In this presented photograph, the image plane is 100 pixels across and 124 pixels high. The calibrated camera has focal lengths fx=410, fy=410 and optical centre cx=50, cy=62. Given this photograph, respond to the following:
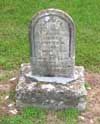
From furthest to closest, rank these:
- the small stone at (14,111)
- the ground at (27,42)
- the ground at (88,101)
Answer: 1. the ground at (27,42)
2. the small stone at (14,111)
3. the ground at (88,101)

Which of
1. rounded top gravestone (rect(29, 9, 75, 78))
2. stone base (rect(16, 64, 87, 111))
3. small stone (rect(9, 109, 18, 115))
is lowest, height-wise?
small stone (rect(9, 109, 18, 115))

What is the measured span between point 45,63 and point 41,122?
983mm

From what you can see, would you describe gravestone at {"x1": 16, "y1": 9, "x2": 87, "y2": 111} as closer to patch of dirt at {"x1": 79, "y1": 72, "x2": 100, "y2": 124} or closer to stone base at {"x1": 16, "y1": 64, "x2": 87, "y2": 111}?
stone base at {"x1": 16, "y1": 64, "x2": 87, "y2": 111}

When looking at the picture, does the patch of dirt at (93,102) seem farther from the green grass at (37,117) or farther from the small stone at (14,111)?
the small stone at (14,111)

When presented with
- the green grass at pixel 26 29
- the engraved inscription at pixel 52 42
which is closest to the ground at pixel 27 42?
the green grass at pixel 26 29

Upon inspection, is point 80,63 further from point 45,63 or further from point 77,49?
point 45,63

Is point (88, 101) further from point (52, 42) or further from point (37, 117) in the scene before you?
point (52, 42)

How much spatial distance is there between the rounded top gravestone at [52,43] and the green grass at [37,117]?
2.06 feet

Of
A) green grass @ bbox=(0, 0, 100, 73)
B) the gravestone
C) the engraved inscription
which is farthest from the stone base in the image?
green grass @ bbox=(0, 0, 100, 73)

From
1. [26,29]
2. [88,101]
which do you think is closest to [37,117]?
[88,101]

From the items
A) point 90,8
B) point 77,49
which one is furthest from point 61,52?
point 90,8

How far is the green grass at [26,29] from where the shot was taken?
8.20 meters

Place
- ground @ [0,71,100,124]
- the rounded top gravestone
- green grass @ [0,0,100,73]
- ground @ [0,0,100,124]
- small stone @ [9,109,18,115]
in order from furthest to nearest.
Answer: green grass @ [0,0,100,73], ground @ [0,0,100,124], small stone @ [9,109,18,115], ground @ [0,71,100,124], the rounded top gravestone

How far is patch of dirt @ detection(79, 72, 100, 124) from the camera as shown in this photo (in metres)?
6.39
